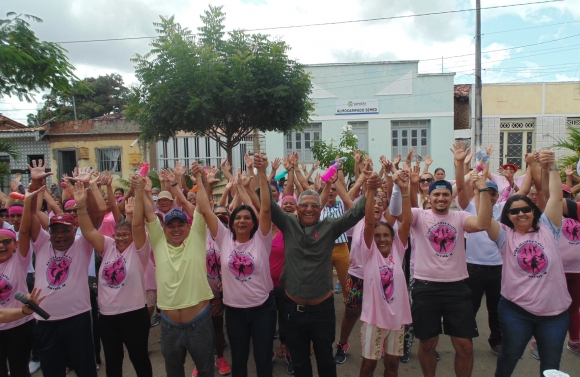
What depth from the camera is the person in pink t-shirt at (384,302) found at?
314cm

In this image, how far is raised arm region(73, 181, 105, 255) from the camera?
3.12 m

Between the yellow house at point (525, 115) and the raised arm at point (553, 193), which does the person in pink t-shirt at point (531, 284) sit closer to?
the raised arm at point (553, 193)

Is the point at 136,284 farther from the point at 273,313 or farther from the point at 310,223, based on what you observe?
the point at 310,223

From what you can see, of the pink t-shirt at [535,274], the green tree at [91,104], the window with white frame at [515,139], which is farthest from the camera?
the green tree at [91,104]

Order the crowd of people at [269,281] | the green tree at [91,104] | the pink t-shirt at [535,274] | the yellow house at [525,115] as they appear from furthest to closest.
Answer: the green tree at [91,104] → the yellow house at [525,115] → the crowd of people at [269,281] → the pink t-shirt at [535,274]

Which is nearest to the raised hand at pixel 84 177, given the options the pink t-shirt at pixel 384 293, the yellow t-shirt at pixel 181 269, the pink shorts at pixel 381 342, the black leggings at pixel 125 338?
the yellow t-shirt at pixel 181 269

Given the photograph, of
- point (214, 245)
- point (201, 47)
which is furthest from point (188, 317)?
point (201, 47)

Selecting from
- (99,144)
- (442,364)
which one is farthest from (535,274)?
(99,144)

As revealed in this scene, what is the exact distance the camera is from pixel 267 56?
10211mm

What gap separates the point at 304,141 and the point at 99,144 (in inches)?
352

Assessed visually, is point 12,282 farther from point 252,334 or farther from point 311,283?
point 311,283

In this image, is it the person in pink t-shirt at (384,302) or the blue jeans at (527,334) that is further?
the person in pink t-shirt at (384,302)

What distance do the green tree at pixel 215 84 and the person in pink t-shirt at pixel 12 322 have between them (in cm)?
670

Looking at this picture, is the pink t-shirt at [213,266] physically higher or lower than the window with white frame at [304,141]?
lower
